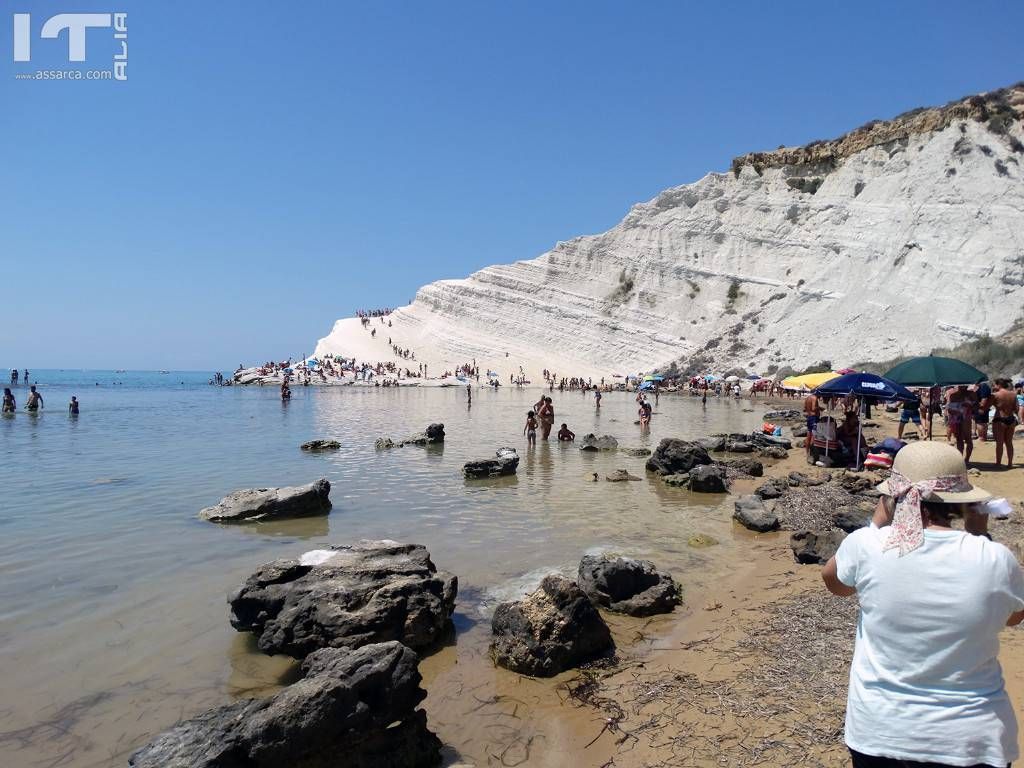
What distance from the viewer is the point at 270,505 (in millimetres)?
10820

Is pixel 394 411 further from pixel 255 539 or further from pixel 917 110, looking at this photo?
pixel 917 110

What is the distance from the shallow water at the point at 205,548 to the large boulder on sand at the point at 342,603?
0.23m

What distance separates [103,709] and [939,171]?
62053mm

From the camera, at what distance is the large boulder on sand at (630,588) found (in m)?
6.52

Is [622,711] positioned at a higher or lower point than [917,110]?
lower

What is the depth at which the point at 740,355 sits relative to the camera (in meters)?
57.0

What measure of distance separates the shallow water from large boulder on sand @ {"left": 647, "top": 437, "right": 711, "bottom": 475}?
0.99 meters

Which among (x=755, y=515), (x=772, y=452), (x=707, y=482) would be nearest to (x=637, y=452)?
(x=772, y=452)

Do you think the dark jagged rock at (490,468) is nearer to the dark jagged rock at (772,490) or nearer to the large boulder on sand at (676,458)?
the large boulder on sand at (676,458)

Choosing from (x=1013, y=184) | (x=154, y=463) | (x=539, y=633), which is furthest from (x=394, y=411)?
(x=1013, y=184)

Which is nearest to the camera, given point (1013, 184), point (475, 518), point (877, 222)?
point (475, 518)

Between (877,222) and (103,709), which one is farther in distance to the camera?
(877,222)

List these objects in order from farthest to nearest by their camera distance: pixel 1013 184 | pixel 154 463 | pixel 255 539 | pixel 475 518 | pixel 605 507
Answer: pixel 1013 184 < pixel 154 463 < pixel 605 507 < pixel 475 518 < pixel 255 539

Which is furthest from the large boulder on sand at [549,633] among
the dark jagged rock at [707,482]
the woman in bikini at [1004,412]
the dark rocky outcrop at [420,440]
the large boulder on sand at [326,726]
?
the dark rocky outcrop at [420,440]
